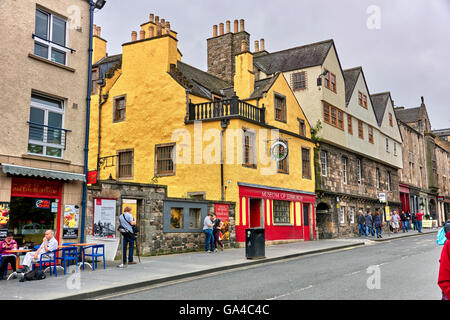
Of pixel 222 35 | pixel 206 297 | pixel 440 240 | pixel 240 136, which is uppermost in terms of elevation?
pixel 222 35

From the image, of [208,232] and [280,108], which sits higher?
[280,108]

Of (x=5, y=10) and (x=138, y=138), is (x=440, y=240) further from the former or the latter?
(x=138, y=138)

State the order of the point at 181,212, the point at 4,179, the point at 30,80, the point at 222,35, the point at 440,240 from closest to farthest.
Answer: the point at 440,240 < the point at 4,179 < the point at 30,80 < the point at 181,212 < the point at 222,35

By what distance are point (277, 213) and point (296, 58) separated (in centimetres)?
1195

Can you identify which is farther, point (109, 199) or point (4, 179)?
point (109, 199)

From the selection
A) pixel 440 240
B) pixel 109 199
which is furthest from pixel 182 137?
pixel 440 240

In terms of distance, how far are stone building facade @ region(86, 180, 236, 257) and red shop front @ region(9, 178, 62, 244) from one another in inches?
44.5

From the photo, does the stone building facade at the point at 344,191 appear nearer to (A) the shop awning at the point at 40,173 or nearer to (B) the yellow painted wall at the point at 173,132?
(B) the yellow painted wall at the point at 173,132

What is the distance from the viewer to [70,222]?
14.0m

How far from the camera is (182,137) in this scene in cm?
2291

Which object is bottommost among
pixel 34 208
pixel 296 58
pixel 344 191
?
pixel 34 208

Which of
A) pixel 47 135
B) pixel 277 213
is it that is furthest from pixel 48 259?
pixel 277 213

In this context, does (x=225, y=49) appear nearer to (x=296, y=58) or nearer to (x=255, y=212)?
(x=296, y=58)
